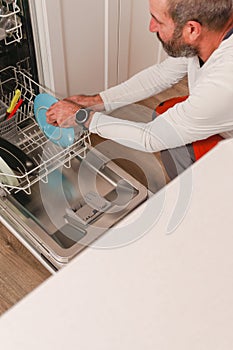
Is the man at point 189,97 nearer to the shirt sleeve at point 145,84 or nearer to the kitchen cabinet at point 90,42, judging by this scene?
the shirt sleeve at point 145,84

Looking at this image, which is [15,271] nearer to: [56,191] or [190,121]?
[56,191]

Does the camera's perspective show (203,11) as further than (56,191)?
No

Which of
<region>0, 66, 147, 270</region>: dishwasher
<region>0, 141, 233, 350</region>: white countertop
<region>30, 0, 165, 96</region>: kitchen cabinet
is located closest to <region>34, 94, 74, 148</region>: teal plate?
<region>0, 66, 147, 270</region>: dishwasher

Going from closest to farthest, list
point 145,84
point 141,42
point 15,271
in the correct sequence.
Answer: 1. point 15,271
2. point 145,84
3. point 141,42

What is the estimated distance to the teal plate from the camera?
58.1 inches

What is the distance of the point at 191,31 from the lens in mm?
1273

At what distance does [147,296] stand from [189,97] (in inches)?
31.3

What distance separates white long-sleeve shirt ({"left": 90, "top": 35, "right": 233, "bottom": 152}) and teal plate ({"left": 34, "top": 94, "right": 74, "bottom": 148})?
9cm

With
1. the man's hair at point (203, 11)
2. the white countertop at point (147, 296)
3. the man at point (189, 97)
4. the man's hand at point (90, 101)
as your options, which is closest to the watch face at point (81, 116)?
the man at point (189, 97)

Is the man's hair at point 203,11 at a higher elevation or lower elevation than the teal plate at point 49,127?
higher

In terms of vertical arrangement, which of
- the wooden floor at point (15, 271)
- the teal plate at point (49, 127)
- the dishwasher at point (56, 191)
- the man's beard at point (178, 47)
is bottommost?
the wooden floor at point (15, 271)

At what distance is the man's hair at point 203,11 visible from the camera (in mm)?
1196

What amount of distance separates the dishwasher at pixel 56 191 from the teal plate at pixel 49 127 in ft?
0.07

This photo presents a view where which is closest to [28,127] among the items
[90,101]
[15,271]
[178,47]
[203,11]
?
[90,101]
